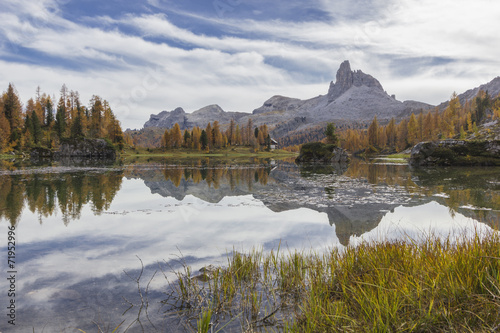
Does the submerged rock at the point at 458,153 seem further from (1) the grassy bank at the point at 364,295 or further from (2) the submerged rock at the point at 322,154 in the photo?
(1) the grassy bank at the point at 364,295

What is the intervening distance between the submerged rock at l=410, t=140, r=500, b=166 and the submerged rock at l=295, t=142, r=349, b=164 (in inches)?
755

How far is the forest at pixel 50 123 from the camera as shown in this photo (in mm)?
92875

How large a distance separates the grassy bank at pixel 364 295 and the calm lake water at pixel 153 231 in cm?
85

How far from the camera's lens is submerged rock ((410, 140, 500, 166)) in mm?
49469

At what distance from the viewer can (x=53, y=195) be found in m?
19.8

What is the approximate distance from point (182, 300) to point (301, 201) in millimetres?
13456

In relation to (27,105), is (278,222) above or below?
below

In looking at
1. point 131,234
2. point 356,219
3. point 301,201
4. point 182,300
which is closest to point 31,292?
point 182,300

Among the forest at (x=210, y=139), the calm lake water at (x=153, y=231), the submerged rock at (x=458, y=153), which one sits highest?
the forest at (x=210, y=139)

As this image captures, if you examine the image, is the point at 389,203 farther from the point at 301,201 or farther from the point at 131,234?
the point at 131,234

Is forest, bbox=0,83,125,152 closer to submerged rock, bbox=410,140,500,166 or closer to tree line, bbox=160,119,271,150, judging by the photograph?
tree line, bbox=160,119,271,150

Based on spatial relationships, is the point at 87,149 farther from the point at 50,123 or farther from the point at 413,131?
the point at 413,131

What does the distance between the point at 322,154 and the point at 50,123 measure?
357 ft

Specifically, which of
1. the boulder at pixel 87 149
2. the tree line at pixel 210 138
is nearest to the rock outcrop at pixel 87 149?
the boulder at pixel 87 149
